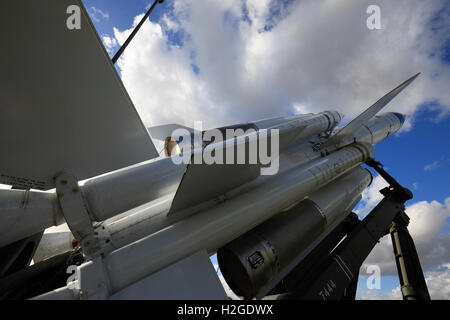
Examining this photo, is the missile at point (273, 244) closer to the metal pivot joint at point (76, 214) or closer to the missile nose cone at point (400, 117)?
the metal pivot joint at point (76, 214)

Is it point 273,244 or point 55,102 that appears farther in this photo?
point 273,244

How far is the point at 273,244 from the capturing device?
1845 millimetres

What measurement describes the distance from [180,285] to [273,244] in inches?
42.0

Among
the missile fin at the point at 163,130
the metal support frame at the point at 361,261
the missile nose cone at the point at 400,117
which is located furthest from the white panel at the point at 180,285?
the missile nose cone at the point at 400,117

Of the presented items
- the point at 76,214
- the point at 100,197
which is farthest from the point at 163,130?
the point at 76,214

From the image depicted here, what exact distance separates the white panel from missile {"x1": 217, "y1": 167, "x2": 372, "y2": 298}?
0.57m

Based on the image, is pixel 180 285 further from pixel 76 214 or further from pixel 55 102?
pixel 55 102

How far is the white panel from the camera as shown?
1047 mm

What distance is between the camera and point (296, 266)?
2.38m

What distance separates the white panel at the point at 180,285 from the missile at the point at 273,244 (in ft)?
1.87

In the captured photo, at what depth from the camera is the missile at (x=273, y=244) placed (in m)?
1.67

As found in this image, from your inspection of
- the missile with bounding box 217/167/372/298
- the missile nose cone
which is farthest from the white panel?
the missile nose cone

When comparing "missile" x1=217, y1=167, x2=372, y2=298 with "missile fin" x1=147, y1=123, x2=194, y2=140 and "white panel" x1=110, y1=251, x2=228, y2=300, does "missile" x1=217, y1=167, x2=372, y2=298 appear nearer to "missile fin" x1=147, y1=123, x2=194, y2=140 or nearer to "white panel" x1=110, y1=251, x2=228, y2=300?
"white panel" x1=110, y1=251, x2=228, y2=300
